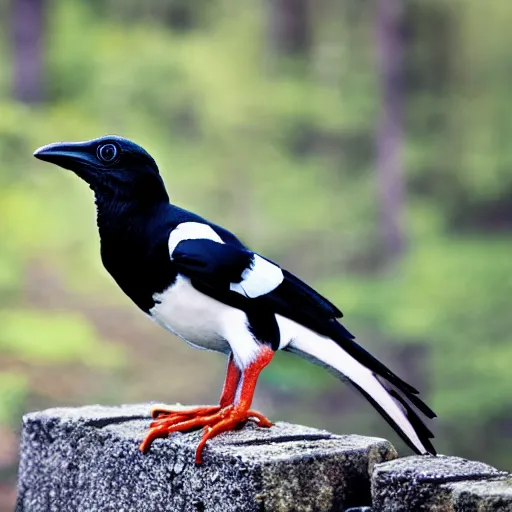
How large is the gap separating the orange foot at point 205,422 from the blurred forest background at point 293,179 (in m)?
4.80

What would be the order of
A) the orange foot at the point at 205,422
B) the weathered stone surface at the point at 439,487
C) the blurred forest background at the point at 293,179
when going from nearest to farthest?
1. the weathered stone surface at the point at 439,487
2. the orange foot at the point at 205,422
3. the blurred forest background at the point at 293,179

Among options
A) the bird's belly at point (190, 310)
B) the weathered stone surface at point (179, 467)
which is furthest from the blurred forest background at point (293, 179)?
the bird's belly at point (190, 310)

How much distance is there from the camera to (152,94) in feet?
25.2

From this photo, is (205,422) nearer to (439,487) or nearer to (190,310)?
(190,310)

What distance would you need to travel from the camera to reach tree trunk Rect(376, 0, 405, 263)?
7.35 meters

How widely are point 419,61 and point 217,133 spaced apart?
6.04 feet

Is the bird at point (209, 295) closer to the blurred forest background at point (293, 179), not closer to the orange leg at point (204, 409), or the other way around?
the orange leg at point (204, 409)

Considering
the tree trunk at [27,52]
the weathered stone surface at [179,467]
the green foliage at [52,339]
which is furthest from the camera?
the tree trunk at [27,52]

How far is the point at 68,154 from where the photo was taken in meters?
1.49

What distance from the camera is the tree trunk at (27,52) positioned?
276 inches

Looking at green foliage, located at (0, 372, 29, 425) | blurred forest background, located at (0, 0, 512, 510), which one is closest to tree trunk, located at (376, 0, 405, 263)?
blurred forest background, located at (0, 0, 512, 510)

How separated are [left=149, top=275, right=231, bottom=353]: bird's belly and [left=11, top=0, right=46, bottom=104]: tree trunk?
5.76 metres

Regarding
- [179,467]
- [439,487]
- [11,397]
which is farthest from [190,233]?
[11,397]

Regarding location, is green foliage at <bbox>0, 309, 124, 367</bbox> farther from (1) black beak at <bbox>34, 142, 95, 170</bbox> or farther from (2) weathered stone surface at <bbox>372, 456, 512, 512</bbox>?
(2) weathered stone surface at <bbox>372, 456, 512, 512</bbox>
